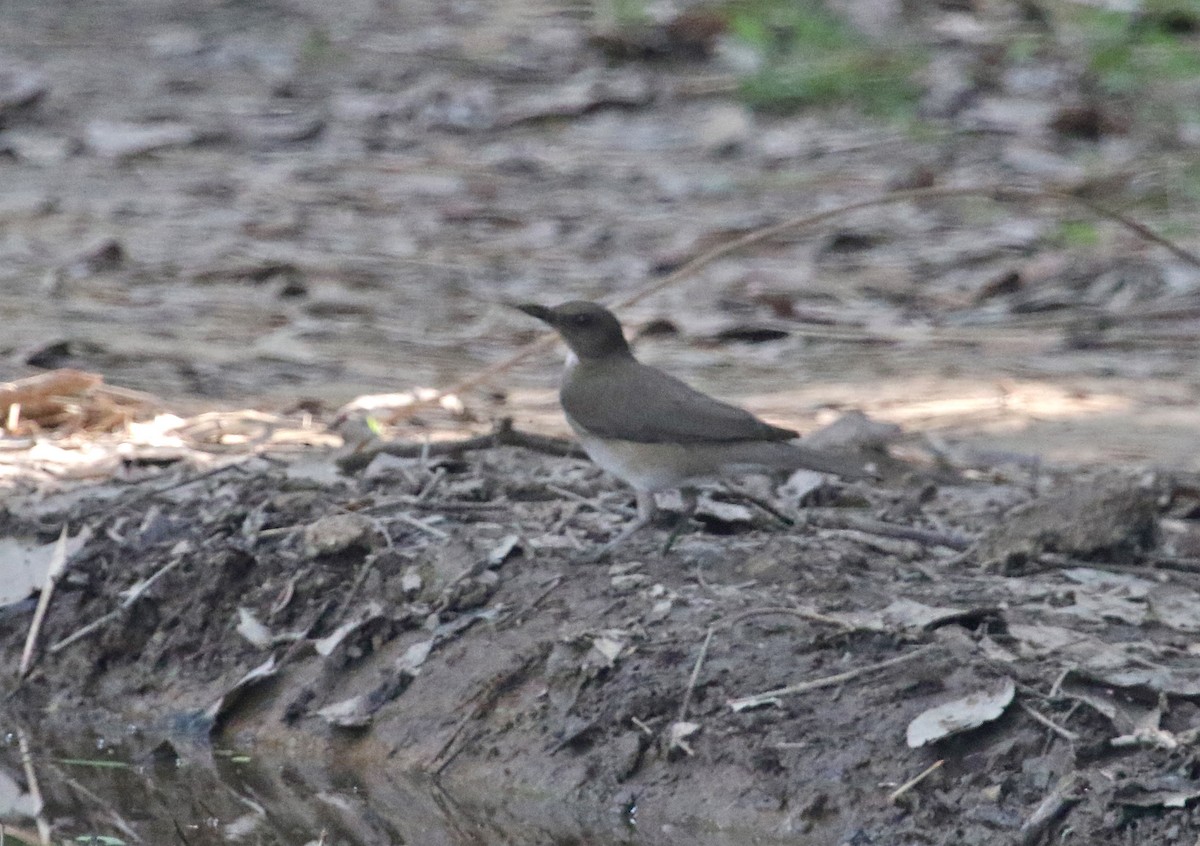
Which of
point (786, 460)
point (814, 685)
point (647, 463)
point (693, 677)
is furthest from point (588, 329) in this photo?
point (814, 685)

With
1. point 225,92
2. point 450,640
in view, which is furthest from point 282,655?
point 225,92

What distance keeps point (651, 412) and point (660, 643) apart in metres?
0.83

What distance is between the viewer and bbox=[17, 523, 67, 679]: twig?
609 centimetres

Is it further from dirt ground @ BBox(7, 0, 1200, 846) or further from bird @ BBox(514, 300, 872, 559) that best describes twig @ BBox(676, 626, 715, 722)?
bird @ BBox(514, 300, 872, 559)

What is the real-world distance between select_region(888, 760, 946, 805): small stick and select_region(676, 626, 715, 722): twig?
2.00 feet

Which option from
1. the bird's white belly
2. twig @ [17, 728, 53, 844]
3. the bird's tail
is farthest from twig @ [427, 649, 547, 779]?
twig @ [17, 728, 53, 844]

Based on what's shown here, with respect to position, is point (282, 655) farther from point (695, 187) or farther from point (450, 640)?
point (695, 187)

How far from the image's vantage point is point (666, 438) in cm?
586

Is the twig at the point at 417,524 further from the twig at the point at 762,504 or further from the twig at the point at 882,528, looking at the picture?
the twig at the point at 882,528

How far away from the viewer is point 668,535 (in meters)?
6.13

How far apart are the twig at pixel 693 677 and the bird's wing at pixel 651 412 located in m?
0.68

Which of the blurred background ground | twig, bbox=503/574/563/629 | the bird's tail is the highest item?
the bird's tail

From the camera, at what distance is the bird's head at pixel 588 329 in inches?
259

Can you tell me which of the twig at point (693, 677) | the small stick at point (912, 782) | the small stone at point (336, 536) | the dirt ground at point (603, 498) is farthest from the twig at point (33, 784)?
the small stick at point (912, 782)
